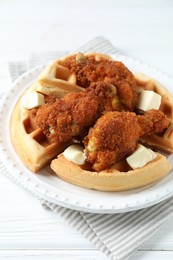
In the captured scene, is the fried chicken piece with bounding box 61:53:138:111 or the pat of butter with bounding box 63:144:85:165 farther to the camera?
the fried chicken piece with bounding box 61:53:138:111

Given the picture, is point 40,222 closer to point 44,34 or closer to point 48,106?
point 48,106

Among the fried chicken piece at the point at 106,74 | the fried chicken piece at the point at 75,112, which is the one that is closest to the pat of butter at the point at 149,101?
the fried chicken piece at the point at 106,74

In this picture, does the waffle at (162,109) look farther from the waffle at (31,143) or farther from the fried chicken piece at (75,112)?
the waffle at (31,143)

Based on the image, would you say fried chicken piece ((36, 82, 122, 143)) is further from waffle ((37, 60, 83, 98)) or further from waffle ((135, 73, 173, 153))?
waffle ((135, 73, 173, 153))

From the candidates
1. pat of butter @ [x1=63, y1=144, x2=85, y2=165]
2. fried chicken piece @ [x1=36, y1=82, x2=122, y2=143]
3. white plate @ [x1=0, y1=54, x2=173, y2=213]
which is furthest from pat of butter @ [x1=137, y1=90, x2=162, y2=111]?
pat of butter @ [x1=63, y1=144, x2=85, y2=165]

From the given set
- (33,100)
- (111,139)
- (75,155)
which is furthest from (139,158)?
(33,100)

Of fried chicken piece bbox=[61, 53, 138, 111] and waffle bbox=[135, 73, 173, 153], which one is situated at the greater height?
fried chicken piece bbox=[61, 53, 138, 111]

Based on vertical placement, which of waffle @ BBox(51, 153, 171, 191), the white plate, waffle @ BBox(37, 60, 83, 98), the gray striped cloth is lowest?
the gray striped cloth
